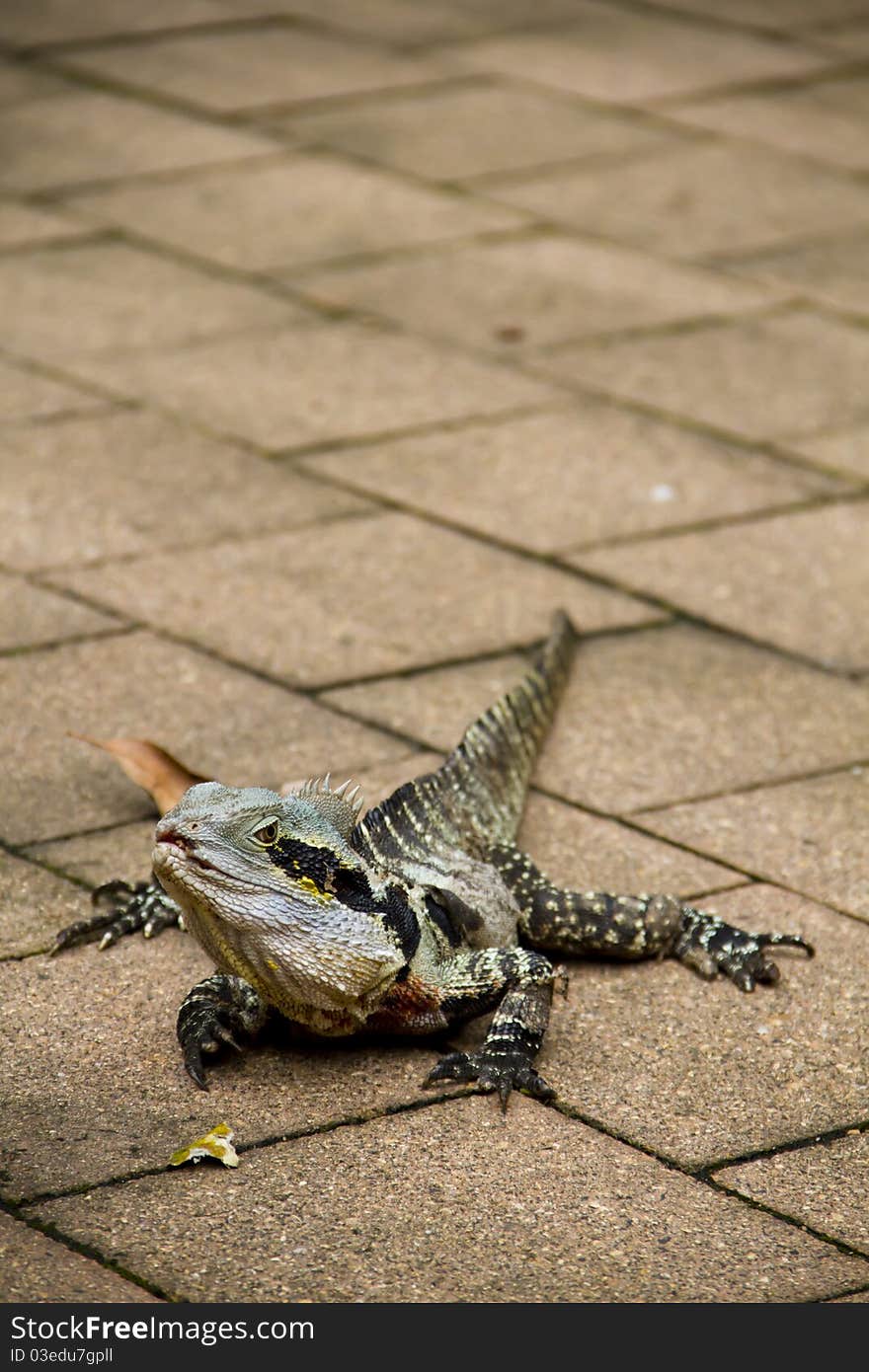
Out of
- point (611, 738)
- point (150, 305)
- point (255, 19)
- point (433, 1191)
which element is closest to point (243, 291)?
point (150, 305)

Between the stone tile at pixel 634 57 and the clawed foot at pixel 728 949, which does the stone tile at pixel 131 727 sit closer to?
the clawed foot at pixel 728 949

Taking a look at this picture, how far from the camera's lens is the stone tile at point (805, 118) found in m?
12.4

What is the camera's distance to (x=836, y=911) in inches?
223

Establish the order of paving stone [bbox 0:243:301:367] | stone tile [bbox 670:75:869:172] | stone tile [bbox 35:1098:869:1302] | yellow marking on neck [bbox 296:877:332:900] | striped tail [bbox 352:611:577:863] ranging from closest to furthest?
stone tile [bbox 35:1098:869:1302] → yellow marking on neck [bbox 296:877:332:900] → striped tail [bbox 352:611:577:863] → paving stone [bbox 0:243:301:367] → stone tile [bbox 670:75:869:172]

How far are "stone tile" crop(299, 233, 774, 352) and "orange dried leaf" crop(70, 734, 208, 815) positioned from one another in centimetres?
412

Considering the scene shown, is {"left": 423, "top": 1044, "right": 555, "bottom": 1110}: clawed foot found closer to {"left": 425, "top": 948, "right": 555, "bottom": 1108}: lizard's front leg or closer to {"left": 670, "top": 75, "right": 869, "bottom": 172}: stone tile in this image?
{"left": 425, "top": 948, "right": 555, "bottom": 1108}: lizard's front leg

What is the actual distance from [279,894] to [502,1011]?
678 millimetres

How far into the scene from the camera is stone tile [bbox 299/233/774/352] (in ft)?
32.5

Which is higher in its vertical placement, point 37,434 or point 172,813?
point 172,813

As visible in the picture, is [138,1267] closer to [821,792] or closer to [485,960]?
[485,960]

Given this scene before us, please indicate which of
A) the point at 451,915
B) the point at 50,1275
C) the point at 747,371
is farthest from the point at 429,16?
the point at 50,1275

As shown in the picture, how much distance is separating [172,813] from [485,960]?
883mm

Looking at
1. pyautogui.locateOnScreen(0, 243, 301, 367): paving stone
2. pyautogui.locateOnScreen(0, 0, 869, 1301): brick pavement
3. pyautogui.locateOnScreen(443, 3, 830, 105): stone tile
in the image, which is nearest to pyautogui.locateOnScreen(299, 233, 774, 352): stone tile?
pyautogui.locateOnScreen(0, 0, 869, 1301): brick pavement

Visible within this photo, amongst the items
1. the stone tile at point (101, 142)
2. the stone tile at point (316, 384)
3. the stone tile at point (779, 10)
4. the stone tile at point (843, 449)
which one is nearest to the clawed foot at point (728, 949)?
the stone tile at point (843, 449)
